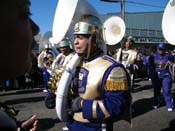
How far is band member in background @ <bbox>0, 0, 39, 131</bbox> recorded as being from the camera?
101cm

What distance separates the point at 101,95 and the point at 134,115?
532 cm

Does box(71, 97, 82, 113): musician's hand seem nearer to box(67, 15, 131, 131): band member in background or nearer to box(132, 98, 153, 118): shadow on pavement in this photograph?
box(67, 15, 131, 131): band member in background

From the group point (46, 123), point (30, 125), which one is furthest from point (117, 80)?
point (46, 123)

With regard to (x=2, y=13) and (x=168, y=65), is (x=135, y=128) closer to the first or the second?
(x=168, y=65)

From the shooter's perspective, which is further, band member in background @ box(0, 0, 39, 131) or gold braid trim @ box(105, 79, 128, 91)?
gold braid trim @ box(105, 79, 128, 91)

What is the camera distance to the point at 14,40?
1.03 m

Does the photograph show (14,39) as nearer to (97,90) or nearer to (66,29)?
(97,90)

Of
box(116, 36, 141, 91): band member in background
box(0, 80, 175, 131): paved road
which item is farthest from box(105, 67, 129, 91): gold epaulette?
box(116, 36, 141, 91): band member in background

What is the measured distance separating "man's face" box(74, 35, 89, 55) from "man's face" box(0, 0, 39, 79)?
2228mm

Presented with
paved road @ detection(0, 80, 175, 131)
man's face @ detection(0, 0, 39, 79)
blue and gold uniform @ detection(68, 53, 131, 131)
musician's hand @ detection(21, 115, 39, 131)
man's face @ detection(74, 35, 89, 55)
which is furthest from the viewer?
paved road @ detection(0, 80, 175, 131)

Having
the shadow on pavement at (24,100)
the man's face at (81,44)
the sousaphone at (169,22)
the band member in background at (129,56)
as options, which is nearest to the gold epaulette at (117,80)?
the man's face at (81,44)

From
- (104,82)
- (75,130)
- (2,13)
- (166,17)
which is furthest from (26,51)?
(166,17)

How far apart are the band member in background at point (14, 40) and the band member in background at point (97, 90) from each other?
1.88 m

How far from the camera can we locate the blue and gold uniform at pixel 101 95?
2965mm
